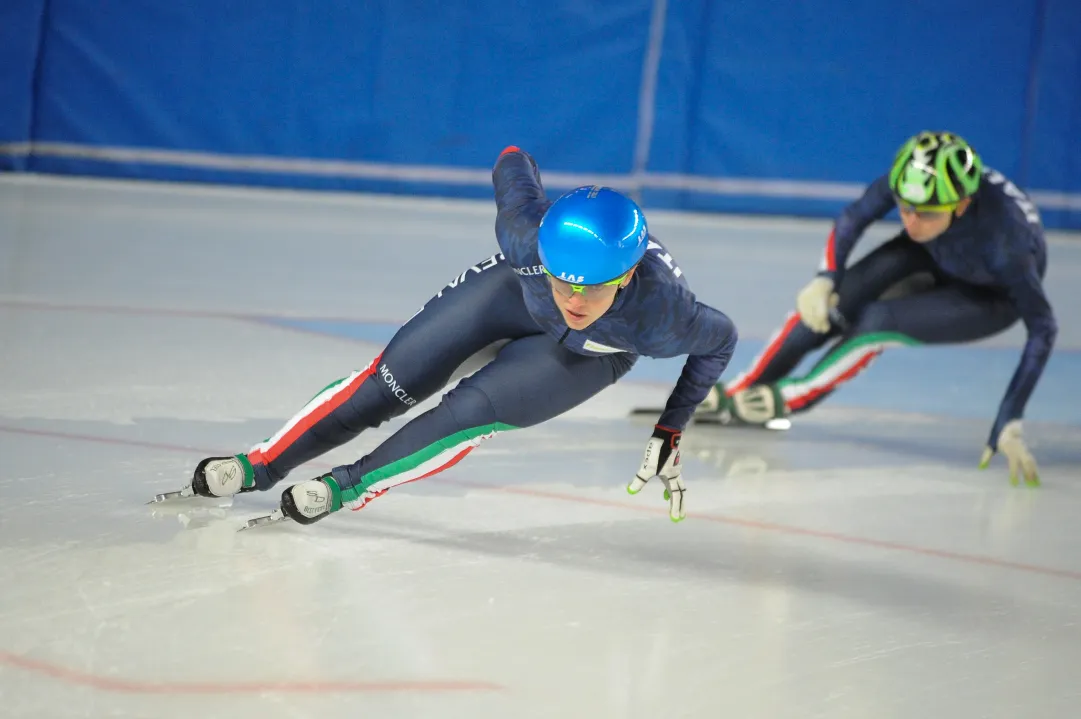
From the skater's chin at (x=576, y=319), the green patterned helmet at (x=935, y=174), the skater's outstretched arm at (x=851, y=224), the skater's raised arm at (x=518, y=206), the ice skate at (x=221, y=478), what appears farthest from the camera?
the skater's outstretched arm at (x=851, y=224)

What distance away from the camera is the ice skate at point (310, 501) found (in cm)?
331

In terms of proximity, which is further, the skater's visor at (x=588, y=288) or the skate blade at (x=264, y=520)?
the skate blade at (x=264, y=520)

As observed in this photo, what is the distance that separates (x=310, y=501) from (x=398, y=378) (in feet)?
1.23

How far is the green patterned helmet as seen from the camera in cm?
453

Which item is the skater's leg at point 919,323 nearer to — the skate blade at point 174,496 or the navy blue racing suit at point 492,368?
the navy blue racing suit at point 492,368

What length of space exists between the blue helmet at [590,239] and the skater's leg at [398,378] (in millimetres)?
548

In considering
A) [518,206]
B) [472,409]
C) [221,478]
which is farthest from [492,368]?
[221,478]

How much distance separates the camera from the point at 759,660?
2.88 m

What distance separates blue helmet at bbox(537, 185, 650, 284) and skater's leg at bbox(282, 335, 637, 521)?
0.49m

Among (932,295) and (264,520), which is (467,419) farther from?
(932,295)

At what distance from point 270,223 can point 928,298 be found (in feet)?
18.2

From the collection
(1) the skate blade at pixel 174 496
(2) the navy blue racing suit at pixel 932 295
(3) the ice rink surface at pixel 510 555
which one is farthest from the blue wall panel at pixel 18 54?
(1) the skate blade at pixel 174 496

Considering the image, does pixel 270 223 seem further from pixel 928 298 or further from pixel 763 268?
pixel 928 298

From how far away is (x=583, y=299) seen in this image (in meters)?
2.93
